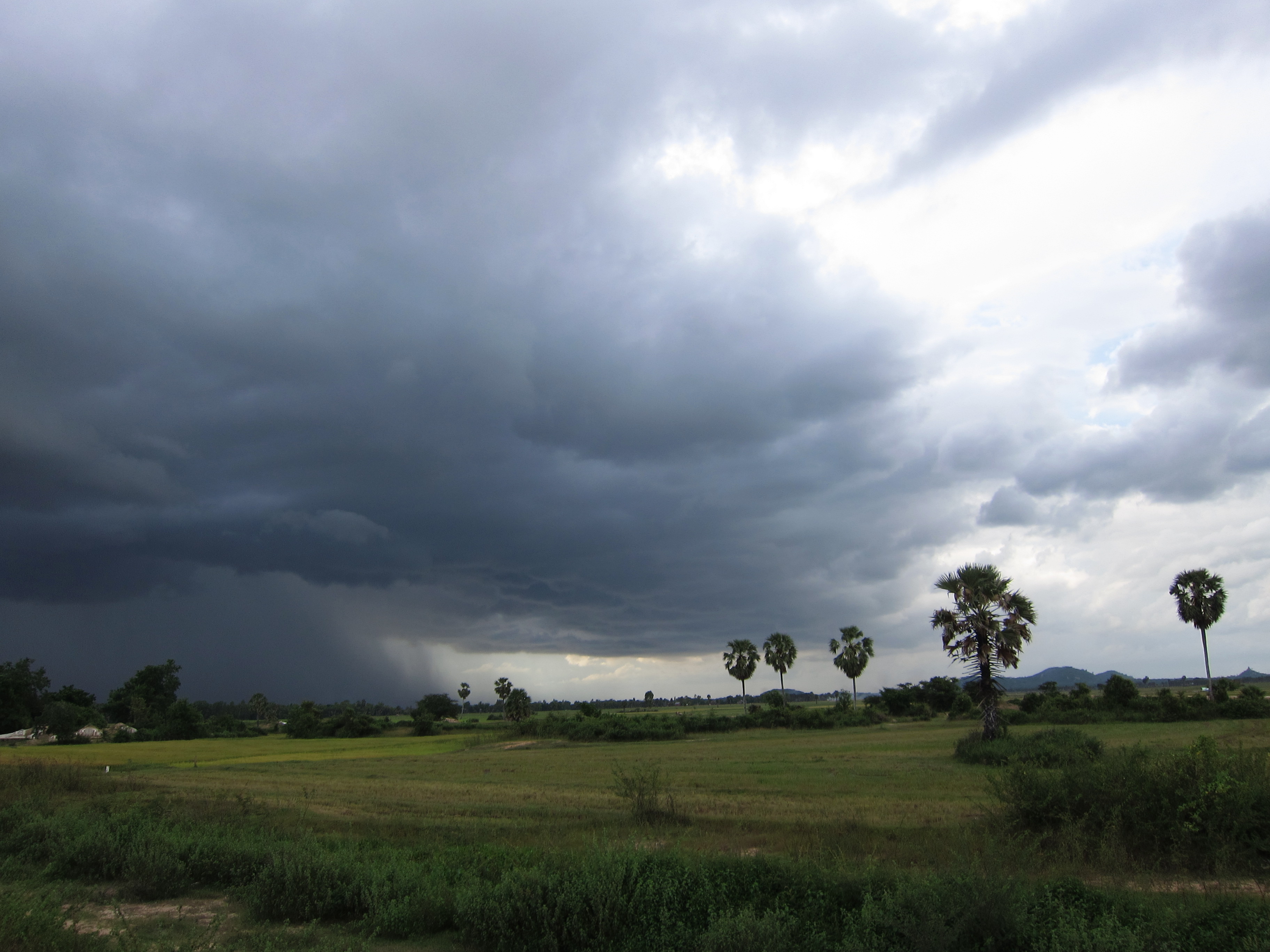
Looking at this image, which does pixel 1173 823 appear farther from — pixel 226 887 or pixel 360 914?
A: pixel 226 887

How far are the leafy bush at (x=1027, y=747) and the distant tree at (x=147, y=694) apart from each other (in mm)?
117828

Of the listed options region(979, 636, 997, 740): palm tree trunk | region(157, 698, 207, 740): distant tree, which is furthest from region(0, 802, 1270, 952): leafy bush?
region(157, 698, 207, 740): distant tree

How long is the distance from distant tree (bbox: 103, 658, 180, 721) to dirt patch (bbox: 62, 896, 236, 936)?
4760 inches

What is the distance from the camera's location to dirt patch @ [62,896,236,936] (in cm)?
1052

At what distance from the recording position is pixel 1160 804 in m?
14.2

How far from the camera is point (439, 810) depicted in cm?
2280

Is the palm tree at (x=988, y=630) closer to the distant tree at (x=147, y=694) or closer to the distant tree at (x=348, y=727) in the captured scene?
the distant tree at (x=348, y=727)

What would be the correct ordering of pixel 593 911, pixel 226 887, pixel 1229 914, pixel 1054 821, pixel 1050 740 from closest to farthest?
pixel 1229 914, pixel 593 911, pixel 226 887, pixel 1054 821, pixel 1050 740

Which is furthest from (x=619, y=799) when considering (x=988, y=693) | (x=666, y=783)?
(x=988, y=693)

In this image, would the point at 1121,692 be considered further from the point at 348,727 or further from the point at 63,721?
the point at 63,721

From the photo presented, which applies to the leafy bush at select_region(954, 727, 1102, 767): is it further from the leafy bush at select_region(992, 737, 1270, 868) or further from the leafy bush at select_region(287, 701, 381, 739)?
the leafy bush at select_region(287, 701, 381, 739)

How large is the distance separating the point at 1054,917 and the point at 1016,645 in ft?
101

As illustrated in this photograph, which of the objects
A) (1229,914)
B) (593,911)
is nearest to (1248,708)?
(1229,914)

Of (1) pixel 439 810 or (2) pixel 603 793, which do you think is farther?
(2) pixel 603 793
